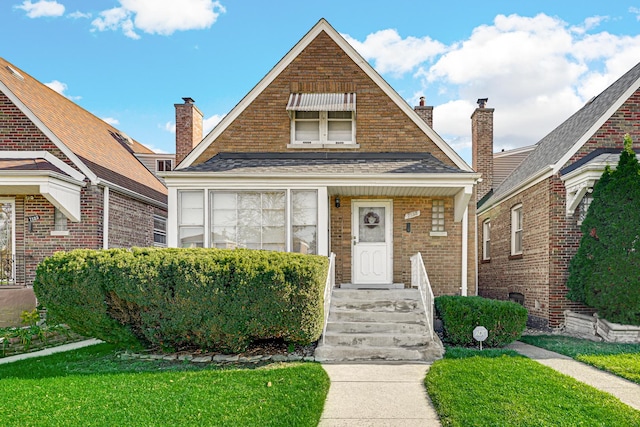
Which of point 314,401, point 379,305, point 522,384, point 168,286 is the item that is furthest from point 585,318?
point 168,286

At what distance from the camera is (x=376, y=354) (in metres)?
8.20

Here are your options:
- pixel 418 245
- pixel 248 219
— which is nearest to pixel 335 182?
pixel 248 219

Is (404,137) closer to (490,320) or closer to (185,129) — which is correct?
(490,320)

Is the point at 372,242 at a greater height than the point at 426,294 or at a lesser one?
greater

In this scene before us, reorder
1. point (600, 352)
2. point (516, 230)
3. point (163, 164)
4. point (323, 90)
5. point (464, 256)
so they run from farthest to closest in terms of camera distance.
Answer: point (163, 164) < point (516, 230) < point (323, 90) < point (464, 256) < point (600, 352)

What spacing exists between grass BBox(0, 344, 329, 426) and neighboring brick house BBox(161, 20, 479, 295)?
4.15 meters

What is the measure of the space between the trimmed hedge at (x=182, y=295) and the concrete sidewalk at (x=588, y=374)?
12.7 feet

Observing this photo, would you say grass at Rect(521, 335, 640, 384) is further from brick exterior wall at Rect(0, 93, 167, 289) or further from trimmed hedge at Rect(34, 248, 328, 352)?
brick exterior wall at Rect(0, 93, 167, 289)

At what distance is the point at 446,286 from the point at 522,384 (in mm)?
5975

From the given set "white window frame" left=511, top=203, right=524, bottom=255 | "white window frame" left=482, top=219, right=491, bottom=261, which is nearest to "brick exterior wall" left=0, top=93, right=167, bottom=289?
"white window frame" left=511, top=203, right=524, bottom=255

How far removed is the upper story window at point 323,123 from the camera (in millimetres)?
12666

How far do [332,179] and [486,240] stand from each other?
9107 mm

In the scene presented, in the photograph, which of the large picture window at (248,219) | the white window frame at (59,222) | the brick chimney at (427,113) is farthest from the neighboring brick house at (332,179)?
the white window frame at (59,222)

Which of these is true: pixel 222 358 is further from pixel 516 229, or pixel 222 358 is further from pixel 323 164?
pixel 516 229
